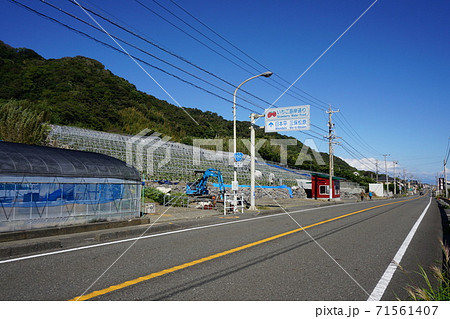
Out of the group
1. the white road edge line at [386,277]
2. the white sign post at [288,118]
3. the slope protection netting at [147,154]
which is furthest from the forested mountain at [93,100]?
the white road edge line at [386,277]

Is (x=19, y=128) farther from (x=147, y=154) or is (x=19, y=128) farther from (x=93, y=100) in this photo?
(x=93, y=100)

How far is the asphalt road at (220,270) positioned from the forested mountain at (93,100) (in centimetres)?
4230

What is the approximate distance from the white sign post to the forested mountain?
97.5 ft

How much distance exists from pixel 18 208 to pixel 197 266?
656 centimetres

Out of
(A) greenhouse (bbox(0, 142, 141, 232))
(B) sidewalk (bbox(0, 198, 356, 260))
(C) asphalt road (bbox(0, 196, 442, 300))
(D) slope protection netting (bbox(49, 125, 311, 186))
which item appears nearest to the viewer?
(C) asphalt road (bbox(0, 196, 442, 300))

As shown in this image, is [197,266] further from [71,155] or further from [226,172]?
[226,172]

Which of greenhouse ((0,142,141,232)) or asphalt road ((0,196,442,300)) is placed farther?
greenhouse ((0,142,141,232))

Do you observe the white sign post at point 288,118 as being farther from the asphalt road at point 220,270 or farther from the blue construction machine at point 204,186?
the asphalt road at point 220,270

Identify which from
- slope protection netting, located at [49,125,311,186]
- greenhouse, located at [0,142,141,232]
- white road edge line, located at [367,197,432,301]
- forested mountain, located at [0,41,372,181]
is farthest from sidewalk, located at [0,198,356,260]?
forested mountain, located at [0,41,372,181]

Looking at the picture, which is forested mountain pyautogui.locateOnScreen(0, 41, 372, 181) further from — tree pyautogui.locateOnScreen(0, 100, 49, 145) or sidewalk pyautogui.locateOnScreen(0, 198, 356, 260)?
sidewalk pyautogui.locateOnScreen(0, 198, 356, 260)

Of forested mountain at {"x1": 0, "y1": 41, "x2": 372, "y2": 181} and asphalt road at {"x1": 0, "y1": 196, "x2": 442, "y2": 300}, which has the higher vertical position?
forested mountain at {"x1": 0, "y1": 41, "x2": 372, "y2": 181}

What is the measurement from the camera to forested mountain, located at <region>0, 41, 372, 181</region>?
52.2 m

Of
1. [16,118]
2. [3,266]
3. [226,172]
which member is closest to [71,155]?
[3,266]

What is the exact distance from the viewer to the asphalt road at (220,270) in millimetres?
4410
